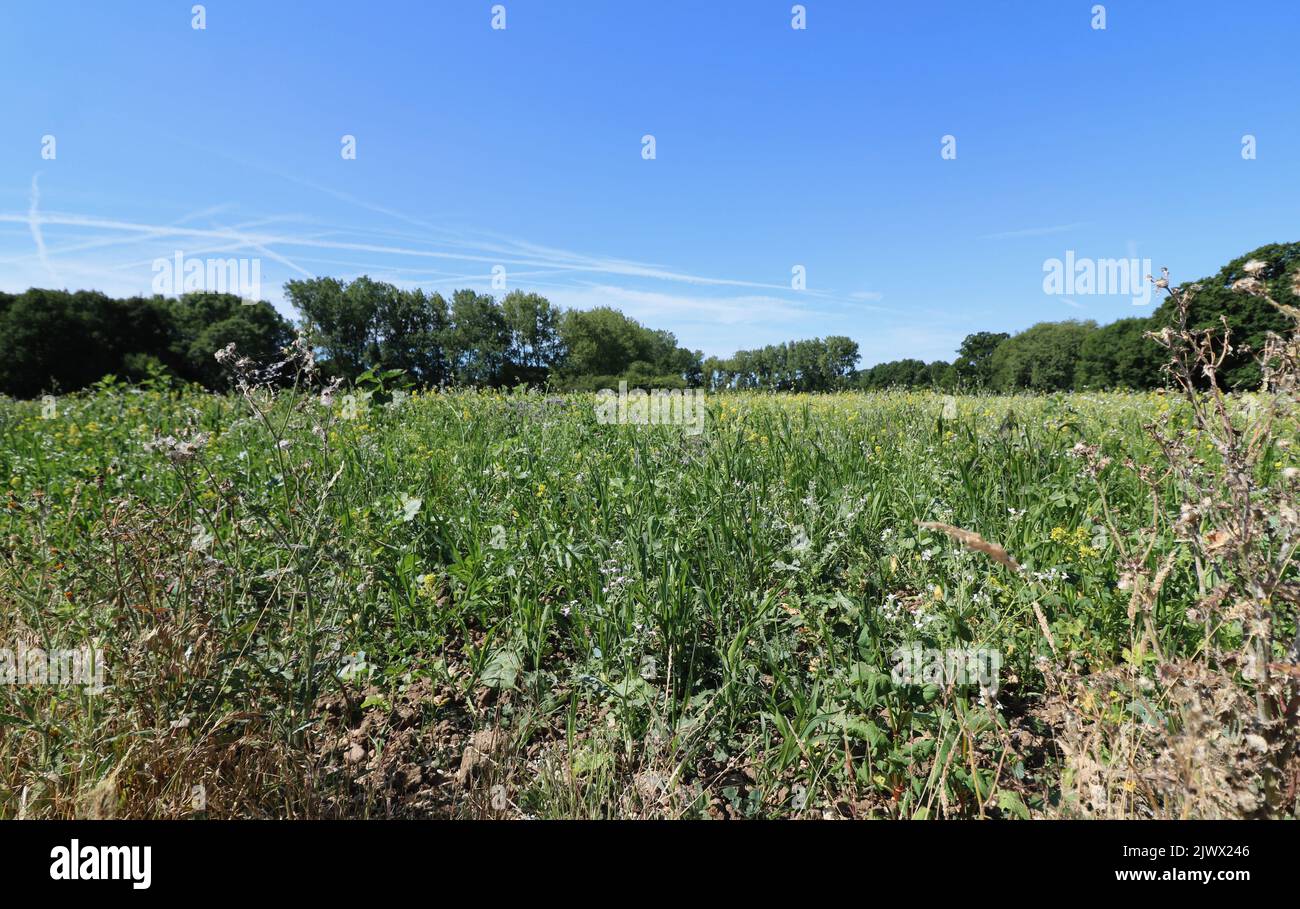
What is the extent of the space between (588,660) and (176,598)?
1.44m

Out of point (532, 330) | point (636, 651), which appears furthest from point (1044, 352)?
Result: point (636, 651)

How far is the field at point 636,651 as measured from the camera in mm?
1618

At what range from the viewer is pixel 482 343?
244 ft

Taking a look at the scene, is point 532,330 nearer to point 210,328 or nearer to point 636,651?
point 210,328

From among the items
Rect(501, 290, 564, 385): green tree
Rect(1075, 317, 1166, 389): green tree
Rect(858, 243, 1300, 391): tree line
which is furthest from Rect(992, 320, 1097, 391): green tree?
Rect(501, 290, 564, 385): green tree

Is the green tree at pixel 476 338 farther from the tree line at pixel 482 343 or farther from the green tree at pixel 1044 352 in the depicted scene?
the green tree at pixel 1044 352

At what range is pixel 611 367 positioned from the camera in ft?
290

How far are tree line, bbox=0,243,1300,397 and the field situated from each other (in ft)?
21.0

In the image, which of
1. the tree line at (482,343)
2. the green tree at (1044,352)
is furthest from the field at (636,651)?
the green tree at (1044,352)

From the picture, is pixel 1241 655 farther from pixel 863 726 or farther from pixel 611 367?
pixel 611 367

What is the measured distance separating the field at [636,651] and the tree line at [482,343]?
6.39 m

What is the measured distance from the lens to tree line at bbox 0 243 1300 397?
133 ft

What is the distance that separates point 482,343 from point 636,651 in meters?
76.7

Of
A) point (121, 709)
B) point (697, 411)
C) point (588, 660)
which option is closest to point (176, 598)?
point (121, 709)
